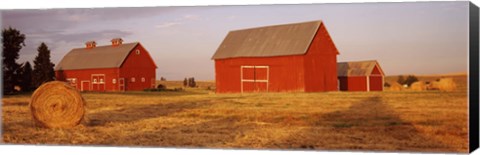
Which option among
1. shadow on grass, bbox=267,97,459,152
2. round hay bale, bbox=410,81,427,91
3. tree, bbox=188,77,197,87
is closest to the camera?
shadow on grass, bbox=267,97,459,152

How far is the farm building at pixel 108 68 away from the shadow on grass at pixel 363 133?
332cm

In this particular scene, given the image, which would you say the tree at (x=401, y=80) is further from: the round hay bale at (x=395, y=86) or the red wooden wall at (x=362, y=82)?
the red wooden wall at (x=362, y=82)

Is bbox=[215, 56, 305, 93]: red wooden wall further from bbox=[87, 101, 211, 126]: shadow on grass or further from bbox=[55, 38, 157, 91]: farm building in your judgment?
bbox=[55, 38, 157, 91]: farm building

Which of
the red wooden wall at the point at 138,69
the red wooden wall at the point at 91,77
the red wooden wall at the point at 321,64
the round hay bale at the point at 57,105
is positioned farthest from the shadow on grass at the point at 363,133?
the red wooden wall at the point at 91,77

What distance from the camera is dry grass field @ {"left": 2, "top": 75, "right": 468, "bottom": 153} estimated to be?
42.0 feet

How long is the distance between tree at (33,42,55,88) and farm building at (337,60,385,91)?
18.6 feet

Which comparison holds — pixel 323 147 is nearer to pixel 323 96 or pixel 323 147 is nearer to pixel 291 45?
pixel 323 96

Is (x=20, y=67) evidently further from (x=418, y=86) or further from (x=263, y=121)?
(x=418, y=86)

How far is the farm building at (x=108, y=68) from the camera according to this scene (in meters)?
15.0

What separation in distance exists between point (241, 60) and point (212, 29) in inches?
34.0

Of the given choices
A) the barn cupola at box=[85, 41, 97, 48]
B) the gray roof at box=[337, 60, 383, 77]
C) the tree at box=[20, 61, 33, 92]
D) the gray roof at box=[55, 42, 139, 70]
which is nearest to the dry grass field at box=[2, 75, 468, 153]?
the tree at box=[20, 61, 33, 92]

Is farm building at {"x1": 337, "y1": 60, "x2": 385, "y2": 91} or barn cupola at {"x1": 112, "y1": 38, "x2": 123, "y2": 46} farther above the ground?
barn cupola at {"x1": 112, "y1": 38, "x2": 123, "y2": 46}

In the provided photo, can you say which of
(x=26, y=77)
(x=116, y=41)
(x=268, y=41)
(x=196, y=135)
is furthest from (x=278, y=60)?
(x=26, y=77)

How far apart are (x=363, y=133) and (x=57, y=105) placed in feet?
18.7
